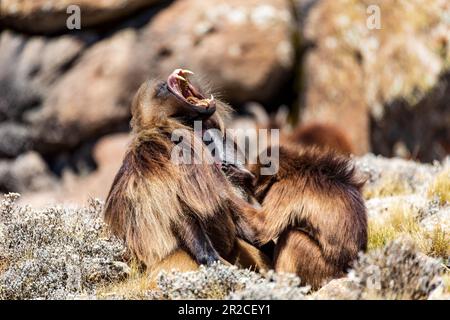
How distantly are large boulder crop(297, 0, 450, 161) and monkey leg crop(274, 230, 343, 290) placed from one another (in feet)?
23.7

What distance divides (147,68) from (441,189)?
8932mm

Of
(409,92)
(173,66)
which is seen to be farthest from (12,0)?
(409,92)

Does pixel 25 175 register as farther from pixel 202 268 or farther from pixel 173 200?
pixel 202 268

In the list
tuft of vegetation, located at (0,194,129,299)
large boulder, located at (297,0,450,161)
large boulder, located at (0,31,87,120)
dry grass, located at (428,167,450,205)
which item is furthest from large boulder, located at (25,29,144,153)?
tuft of vegetation, located at (0,194,129,299)

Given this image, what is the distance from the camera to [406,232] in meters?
6.79

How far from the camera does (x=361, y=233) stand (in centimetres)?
607

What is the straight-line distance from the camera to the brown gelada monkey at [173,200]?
584 centimetres

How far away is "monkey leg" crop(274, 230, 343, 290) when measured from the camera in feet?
19.4

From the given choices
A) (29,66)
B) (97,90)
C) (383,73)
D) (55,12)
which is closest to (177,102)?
(383,73)

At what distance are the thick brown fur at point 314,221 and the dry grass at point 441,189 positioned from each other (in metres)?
1.53

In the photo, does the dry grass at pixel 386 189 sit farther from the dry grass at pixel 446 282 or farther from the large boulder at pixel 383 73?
the large boulder at pixel 383 73
